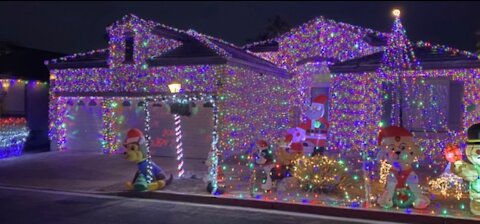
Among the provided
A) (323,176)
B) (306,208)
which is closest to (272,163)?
(323,176)

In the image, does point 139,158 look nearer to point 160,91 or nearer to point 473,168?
point 160,91

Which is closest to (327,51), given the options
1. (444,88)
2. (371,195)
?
(444,88)

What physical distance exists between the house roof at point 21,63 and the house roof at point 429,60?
14189 mm

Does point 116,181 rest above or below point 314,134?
below

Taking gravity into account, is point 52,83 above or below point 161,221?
above

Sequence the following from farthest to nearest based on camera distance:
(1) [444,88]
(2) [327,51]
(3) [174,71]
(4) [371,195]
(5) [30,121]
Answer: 1. (5) [30,121]
2. (2) [327,51]
3. (3) [174,71]
4. (1) [444,88]
5. (4) [371,195]

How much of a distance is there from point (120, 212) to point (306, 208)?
3446 millimetres

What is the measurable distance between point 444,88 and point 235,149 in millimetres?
7197

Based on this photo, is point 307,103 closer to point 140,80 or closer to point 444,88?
point 444,88

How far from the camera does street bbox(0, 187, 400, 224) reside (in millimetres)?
7922

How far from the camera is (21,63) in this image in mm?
22547

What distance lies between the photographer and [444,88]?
15.2 metres

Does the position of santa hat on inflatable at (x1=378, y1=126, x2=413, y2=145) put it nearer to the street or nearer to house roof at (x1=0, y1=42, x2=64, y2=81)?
the street

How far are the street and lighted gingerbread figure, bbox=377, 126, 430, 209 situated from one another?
2.87ft
